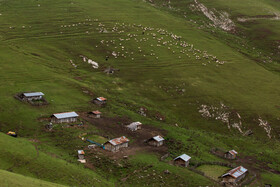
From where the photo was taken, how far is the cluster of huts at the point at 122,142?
69.6 meters

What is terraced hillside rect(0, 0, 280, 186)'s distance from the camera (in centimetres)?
6700

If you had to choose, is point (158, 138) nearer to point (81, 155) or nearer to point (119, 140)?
point (119, 140)

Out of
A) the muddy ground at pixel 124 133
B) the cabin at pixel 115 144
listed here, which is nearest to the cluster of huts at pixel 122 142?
the cabin at pixel 115 144

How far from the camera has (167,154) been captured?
252ft

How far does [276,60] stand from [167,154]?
125333mm

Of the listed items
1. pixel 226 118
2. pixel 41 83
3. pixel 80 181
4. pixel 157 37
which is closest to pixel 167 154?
pixel 80 181

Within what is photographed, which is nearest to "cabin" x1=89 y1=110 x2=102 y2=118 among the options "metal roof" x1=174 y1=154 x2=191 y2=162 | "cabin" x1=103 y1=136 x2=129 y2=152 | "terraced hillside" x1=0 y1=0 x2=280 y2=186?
"terraced hillside" x1=0 y1=0 x2=280 y2=186

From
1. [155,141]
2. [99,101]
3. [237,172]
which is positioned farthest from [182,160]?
[99,101]

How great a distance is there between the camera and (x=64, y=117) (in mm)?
81125

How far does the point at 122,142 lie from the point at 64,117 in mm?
16777

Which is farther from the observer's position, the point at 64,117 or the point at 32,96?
the point at 32,96

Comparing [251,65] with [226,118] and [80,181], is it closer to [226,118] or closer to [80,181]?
[226,118]

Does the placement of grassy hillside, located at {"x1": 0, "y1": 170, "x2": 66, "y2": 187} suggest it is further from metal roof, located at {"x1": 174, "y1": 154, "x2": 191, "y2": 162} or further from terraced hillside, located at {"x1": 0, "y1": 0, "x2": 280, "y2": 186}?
metal roof, located at {"x1": 174, "y1": 154, "x2": 191, "y2": 162}

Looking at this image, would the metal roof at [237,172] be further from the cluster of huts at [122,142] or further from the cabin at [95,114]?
the cabin at [95,114]
